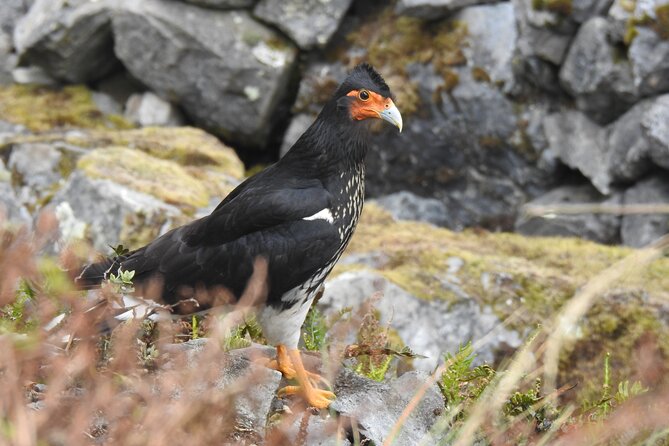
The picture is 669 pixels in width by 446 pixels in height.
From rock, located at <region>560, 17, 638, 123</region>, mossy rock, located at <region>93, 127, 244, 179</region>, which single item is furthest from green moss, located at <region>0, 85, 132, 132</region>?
rock, located at <region>560, 17, 638, 123</region>

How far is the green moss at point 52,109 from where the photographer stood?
11.4 m

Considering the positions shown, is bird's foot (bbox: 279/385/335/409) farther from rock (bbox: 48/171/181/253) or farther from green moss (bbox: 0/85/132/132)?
green moss (bbox: 0/85/132/132)

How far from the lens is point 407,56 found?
11766 millimetres

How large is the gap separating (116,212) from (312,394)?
374cm

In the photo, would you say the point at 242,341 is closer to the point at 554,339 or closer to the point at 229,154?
the point at 554,339

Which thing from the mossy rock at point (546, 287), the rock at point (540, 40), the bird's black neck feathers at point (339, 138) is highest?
the bird's black neck feathers at point (339, 138)

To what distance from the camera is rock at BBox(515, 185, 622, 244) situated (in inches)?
423

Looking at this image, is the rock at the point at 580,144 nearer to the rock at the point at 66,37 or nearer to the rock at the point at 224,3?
Answer: the rock at the point at 224,3

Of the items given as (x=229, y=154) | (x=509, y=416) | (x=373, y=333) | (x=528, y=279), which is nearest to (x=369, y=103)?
(x=373, y=333)

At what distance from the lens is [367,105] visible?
4.71 m

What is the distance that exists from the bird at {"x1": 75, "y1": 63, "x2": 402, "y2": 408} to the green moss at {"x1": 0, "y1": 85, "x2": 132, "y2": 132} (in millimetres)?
7343

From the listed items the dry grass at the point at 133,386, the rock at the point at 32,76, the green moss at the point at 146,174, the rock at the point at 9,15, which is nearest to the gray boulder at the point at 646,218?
the green moss at the point at 146,174

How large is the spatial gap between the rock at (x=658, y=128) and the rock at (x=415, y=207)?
115 inches

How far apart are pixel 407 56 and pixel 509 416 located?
887cm
